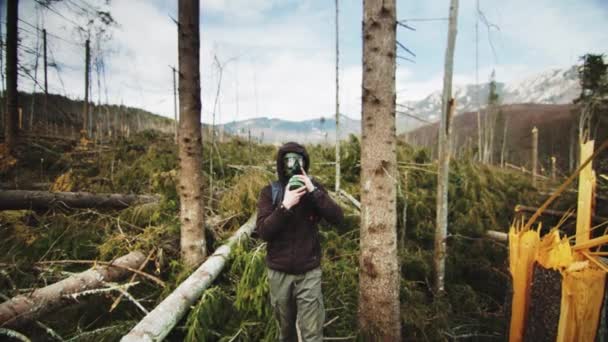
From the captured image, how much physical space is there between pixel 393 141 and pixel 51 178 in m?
8.52

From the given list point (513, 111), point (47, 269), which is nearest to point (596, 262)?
point (47, 269)

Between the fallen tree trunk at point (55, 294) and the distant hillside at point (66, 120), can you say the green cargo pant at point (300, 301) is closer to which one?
the fallen tree trunk at point (55, 294)

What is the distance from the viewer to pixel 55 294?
8.50 ft

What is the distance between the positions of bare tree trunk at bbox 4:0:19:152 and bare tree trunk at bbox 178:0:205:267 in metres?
8.12

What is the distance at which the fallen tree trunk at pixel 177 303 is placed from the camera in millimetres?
2043

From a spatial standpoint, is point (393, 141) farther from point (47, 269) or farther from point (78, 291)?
point (47, 269)

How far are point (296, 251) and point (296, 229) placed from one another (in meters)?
0.18

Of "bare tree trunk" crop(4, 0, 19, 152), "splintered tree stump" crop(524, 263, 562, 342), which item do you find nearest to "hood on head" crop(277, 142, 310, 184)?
"splintered tree stump" crop(524, 263, 562, 342)

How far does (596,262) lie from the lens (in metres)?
1.46

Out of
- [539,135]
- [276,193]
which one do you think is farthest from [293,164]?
[539,135]

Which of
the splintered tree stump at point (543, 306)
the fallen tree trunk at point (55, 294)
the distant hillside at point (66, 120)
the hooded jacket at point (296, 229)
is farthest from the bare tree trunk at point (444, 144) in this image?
the distant hillside at point (66, 120)

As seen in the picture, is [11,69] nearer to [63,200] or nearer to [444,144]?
[63,200]

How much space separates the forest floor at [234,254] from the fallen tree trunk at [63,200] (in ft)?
0.49

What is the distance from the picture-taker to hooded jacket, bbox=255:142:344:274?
2217mm
